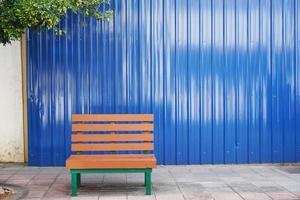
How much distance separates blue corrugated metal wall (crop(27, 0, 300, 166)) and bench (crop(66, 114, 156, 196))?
1268 millimetres

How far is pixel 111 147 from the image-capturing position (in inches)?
298

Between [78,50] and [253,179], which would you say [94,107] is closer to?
[78,50]

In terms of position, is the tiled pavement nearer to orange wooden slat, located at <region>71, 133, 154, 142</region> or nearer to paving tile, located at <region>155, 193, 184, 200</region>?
paving tile, located at <region>155, 193, 184, 200</region>

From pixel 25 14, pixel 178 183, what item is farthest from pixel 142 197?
pixel 25 14

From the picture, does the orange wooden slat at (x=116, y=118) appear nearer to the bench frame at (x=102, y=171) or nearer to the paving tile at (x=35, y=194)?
the bench frame at (x=102, y=171)

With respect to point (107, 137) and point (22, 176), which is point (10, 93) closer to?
point (22, 176)

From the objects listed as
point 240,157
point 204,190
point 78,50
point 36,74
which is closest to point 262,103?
point 240,157

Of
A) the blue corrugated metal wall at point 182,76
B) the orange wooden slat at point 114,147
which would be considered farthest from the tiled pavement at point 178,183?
the orange wooden slat at point 114,147

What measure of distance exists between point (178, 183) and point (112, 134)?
125 centimetres

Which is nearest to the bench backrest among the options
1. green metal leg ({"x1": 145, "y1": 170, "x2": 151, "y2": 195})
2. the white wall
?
green metal leg ({"x1": 145, "y1": 170, "x2": 151, "y2": 195})

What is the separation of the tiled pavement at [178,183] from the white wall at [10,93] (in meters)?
0.64

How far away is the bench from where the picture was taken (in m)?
6.86

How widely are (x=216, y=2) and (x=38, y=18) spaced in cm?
374

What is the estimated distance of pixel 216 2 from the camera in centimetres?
933
